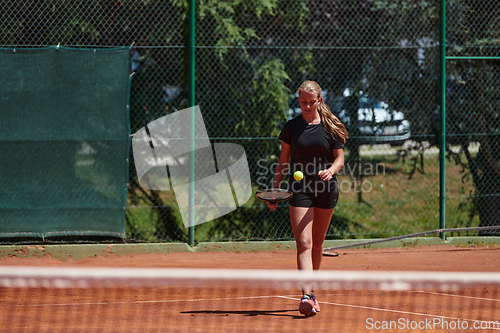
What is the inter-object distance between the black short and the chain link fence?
3083 mm

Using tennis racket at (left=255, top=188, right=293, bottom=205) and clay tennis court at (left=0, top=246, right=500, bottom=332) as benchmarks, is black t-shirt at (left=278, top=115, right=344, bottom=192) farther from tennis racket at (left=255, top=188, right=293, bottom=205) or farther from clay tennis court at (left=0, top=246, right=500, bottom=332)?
clay tennis court at (left=0, top=246, right=500, bottom=332)

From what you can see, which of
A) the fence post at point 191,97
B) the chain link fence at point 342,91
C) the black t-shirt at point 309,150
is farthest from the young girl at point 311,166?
the chain link fence at point 342,91

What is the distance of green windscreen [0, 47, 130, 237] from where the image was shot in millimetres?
6773

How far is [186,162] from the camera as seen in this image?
23.6 ft

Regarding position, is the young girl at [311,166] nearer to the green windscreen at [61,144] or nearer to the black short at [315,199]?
the black short at [315,199]

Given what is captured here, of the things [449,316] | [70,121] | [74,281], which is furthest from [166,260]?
[74,281]

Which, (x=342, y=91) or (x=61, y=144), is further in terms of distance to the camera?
(x=342, y=91)

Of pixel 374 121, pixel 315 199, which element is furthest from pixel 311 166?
pixel 374 121

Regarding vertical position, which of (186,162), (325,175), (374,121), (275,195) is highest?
Answer: (374,121)

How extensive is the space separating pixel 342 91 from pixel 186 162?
96.9 inches

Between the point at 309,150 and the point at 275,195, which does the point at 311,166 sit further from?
the point at 275,195

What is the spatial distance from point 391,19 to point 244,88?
2443 mm

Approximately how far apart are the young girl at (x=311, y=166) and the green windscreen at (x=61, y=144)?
126 inches

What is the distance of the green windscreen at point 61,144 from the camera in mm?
6773
